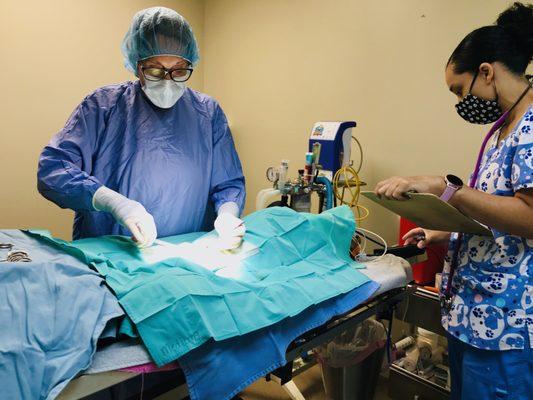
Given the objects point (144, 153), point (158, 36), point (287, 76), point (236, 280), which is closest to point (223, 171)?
point (144, 153)

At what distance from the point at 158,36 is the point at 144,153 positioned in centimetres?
46

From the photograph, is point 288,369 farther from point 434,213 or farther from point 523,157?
point 523,157

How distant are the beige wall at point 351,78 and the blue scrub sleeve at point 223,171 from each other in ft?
3.35

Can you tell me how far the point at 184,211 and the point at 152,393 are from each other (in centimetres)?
85

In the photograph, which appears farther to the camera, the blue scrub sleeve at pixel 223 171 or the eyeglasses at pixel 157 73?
the blue scrub sleeve at pixel 223 171

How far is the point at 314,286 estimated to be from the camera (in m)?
1.12

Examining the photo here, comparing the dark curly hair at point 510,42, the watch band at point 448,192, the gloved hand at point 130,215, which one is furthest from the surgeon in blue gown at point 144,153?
the dark curly hair at point 510,42

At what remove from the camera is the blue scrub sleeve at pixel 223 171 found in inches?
69.2

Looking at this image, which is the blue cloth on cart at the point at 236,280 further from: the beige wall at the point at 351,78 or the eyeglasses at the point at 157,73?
the beige wall at the point at 351,78

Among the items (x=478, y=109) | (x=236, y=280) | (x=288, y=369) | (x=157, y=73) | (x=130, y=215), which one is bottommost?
(x=288, y=369)

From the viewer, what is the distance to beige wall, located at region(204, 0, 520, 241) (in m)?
2.05

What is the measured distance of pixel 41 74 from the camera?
8.24ft

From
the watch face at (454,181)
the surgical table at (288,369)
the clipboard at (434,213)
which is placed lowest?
the surgical table at (288,369)

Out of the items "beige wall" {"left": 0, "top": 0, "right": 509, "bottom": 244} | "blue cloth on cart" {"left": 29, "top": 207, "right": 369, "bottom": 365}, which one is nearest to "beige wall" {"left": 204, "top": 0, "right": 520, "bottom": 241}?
"beige wall" {"left": 0, "top": 0, "right": 509, "bottom": 244}
